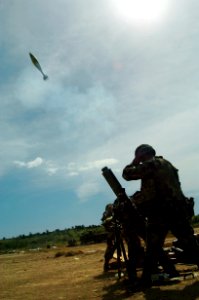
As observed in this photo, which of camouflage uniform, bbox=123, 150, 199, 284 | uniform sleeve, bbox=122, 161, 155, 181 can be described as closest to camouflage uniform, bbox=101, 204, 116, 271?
camouflage uniform, bbox=123, 150, 199, 284

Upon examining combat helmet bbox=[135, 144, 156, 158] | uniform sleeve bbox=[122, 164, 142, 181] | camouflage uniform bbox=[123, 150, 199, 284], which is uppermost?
combat helmet bbox=[135, 144, 156, 158]

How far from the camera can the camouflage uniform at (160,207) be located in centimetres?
853

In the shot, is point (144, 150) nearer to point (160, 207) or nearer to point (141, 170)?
point (141, 170)

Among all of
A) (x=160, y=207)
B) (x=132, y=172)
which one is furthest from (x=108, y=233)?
(x=132, y=172)

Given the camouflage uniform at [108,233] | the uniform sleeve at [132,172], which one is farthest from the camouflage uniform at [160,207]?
the camouflage uniform at [108,233]

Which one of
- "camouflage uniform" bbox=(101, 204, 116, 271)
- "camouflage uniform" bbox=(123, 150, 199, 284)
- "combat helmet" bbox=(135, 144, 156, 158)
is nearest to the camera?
"camouflage uniform" bbox=(123, 150, 199, 284)

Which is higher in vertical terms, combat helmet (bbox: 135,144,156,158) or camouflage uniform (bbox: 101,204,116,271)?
combat helmet (bbox: 135,144,156,158)

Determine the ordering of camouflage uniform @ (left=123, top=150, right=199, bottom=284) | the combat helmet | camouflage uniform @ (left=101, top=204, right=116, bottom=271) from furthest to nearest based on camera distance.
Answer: camouflage uniform @ (left=101, top=204, right=116, bottom=271) → the combat helmet → camouflage uniform @ (left=123, top=150, right=199, bottom=284)

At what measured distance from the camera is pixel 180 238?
855 centimetres

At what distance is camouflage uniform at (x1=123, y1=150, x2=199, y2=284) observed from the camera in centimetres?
853

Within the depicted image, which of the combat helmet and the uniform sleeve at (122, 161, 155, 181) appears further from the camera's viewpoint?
the combat helmet

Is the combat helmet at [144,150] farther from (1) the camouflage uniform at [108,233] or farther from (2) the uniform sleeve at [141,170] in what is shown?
(1) the camouflage uniform at [108,233]

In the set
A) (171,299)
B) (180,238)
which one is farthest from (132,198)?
(171,299)

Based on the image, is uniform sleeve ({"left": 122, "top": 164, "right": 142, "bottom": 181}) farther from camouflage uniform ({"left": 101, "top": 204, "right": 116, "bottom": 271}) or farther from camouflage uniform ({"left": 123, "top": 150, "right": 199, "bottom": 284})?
camouflage uniform ({"left": 101, "top": 204, "right": 116, "bottom": 271})
